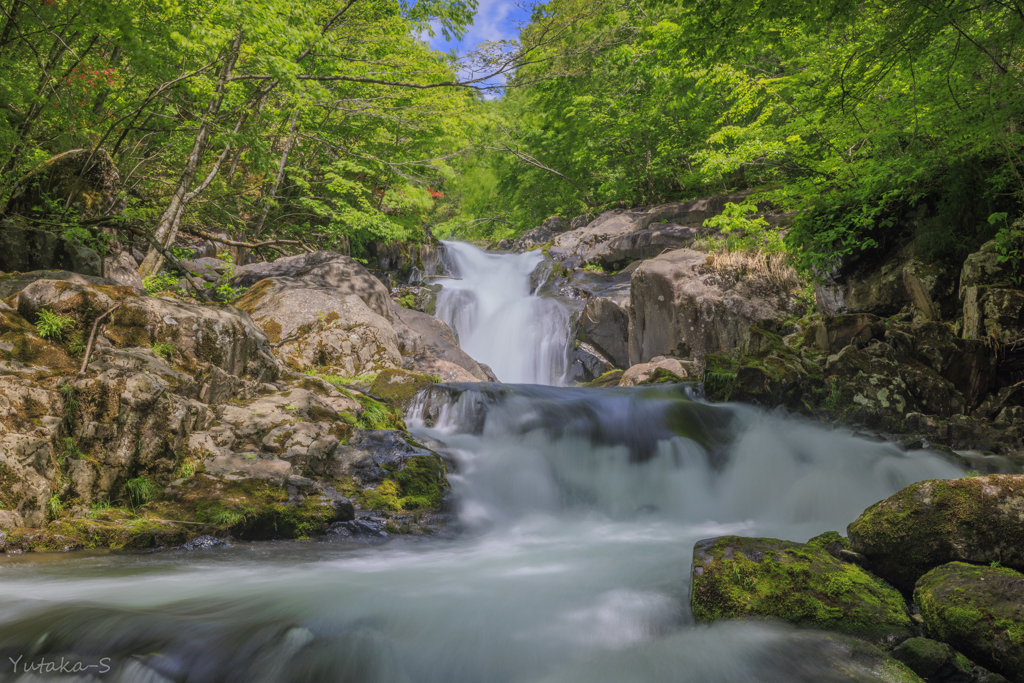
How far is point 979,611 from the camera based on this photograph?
246 centimetres

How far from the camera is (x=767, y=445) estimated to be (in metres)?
6.66

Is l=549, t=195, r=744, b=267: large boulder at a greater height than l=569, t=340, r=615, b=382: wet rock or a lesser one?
greater

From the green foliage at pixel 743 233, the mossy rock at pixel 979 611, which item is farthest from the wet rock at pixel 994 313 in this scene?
the mossy rock at pixel 979 611

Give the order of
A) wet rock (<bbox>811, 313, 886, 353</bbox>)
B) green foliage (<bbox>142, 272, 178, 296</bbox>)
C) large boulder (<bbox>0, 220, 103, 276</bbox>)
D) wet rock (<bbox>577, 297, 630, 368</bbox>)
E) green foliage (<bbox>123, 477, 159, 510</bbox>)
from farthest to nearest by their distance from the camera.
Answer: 1. wet rock (<bbox>577, 297, 630, 368</bbox>)
2. wet rock (<bbox>811, 313, 886, 353</bbox>)
3. green foliage (<bbox>142, 272, 178, 296</bbox>)
4. large boulder (<bbox>0, 220, 103, 276</bbox>)
5. green foliage (<bbox>123, 477, 159, 510</bbox>)

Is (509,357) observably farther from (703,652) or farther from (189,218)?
(703,652)

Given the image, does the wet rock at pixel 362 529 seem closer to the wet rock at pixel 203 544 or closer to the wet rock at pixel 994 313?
the wet rock at pixel 203 544

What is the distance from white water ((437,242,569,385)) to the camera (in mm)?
13375

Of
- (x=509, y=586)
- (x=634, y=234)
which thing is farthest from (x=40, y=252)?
(x=634, y=234)

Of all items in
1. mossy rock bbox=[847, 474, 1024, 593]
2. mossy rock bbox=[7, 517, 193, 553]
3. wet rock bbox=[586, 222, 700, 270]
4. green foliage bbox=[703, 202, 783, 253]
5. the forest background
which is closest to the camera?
mossy rock bbox=[847, 474, 1024, 593]

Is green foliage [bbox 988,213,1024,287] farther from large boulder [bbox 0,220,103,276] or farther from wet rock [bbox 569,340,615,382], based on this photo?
large boulder [bbox 0,220,103,276]

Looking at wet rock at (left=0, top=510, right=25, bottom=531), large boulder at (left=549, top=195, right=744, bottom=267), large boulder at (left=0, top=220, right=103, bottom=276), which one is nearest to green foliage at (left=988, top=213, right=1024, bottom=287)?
large boulder at (left=549, top=195, right=744, bottom=267)

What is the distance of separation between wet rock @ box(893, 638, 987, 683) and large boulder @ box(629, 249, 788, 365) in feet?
28.4

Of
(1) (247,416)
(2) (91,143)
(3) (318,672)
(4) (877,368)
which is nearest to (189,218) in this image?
(2) (91,143)

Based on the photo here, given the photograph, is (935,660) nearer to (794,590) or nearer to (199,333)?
(794,590)
